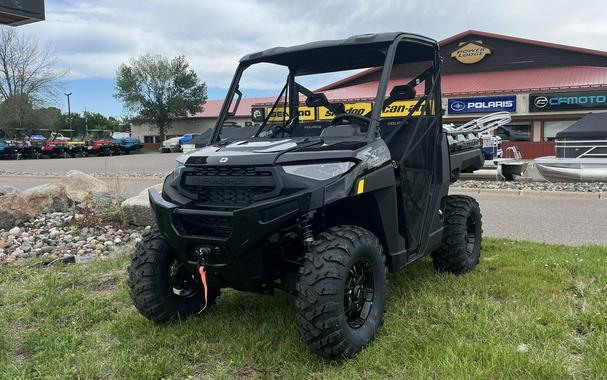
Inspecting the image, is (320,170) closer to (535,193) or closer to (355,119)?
(355,119)

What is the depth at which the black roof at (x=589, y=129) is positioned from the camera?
13549 mm

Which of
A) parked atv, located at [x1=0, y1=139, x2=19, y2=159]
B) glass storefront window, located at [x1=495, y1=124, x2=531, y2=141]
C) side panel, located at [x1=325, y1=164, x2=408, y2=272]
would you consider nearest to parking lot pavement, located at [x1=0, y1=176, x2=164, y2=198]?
side panel, located at [x1=325, y1=164, x2=408, y2=272]

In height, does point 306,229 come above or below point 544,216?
above

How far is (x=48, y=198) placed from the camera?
929 cm

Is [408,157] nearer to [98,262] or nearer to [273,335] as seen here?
[273,335]

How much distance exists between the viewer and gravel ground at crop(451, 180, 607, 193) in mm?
11953

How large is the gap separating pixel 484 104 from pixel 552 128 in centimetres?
389

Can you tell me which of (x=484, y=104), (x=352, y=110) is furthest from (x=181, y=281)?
(x=484, y=104)

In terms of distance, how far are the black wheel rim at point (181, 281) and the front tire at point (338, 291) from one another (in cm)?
120

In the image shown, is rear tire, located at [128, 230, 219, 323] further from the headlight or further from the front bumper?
the headlight

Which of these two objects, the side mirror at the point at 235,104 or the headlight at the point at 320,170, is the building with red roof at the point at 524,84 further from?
the headlight at the point at 320,170

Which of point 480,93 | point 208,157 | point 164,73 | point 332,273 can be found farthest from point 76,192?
point 164,73

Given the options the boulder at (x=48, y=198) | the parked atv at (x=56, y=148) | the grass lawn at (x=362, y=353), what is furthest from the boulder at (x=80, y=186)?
the parked atv at (x=56, y=148)

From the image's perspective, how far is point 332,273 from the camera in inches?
121
